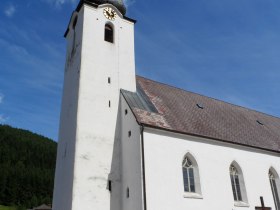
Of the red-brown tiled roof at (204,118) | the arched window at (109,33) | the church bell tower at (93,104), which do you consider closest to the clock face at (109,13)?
the church bell tower at (93,104)

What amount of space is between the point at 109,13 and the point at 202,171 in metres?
11.7

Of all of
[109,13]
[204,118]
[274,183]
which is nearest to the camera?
[274,183]

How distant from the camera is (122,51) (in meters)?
19.2

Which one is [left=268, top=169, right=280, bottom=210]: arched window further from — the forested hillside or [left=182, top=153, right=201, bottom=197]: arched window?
the forested hillside

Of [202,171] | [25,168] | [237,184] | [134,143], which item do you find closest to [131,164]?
[134,143]

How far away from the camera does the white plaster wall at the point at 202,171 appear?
43.8 ft

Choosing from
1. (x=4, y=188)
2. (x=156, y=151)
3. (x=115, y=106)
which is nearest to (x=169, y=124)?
(x=156, y=151)

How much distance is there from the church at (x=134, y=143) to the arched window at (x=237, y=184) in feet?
0.17

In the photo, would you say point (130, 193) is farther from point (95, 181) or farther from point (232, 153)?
point (232, 153)

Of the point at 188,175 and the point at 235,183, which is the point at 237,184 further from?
the point at 188,175

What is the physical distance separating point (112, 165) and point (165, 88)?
8105 millimetres

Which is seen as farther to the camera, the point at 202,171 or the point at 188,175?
the point at 202,171

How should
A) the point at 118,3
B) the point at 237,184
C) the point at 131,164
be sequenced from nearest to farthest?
the point at 131,164, the point at 237,184, the point at 118,3

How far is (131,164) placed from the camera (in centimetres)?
1441
